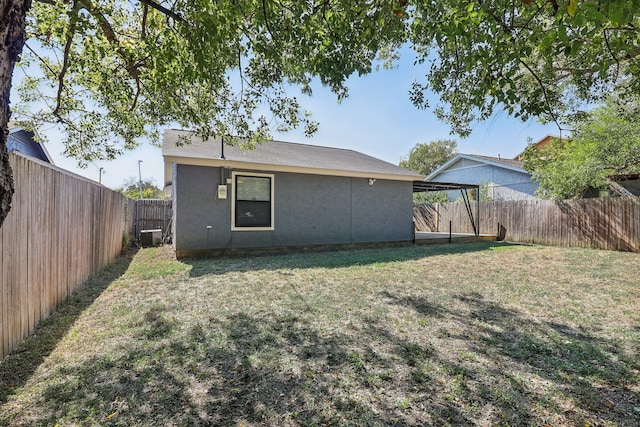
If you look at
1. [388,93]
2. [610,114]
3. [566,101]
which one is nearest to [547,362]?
[388,93]

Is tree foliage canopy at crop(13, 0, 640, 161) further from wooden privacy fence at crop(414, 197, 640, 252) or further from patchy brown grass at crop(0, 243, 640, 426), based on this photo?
wooden privacy fence at crop(414, 197, 640, 252)

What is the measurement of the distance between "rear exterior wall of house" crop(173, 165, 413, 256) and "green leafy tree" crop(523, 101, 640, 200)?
5.55 m

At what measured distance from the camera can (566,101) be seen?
25.1 feet

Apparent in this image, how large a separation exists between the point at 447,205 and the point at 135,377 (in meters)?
15.3

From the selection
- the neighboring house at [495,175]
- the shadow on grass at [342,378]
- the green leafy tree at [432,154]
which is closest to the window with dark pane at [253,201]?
the shadow on grass at [342,378]

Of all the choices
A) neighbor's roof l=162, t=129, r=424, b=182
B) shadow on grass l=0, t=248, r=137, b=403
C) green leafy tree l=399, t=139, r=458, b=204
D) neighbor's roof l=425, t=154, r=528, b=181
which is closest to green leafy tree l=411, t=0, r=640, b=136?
neighbor's roof l=162, t=129, r=424, b=182

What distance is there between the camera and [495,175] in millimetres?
17781

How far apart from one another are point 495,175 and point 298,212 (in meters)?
14.5

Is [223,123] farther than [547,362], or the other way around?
[223,123]

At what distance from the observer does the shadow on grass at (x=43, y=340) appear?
7.48ft

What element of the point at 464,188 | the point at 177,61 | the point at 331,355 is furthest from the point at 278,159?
the point at 464,188

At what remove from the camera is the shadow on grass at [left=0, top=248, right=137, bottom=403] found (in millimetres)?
2279

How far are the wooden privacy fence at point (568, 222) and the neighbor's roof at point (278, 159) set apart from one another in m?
4.86

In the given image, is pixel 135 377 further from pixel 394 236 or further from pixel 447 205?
pixel 447 205
